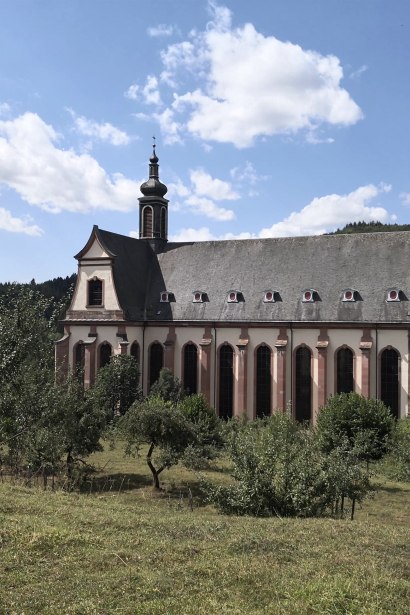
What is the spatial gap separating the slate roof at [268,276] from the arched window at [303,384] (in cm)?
276

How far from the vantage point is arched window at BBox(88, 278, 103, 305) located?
49.4 metres

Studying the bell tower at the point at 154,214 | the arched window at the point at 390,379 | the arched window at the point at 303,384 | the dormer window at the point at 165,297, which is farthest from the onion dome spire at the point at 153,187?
the arched window at the point at 390,379

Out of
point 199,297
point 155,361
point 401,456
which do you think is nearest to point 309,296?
point 199,297

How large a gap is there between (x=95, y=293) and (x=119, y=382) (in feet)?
28.4

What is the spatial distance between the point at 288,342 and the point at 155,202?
1854 centimetres

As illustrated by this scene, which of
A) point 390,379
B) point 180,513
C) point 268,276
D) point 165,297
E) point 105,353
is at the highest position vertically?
point 268,276

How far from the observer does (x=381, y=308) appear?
4200cm

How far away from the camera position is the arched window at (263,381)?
4516cm

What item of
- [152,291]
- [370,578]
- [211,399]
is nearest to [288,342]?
[211,399]

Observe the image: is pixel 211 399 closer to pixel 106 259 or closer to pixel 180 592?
pixel 106 259

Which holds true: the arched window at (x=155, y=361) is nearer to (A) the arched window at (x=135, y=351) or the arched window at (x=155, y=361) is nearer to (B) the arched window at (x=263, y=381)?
(A) the arched window at (x=135, y=351)

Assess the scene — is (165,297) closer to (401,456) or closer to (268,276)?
(268,276)

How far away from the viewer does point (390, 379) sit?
41.6 metres

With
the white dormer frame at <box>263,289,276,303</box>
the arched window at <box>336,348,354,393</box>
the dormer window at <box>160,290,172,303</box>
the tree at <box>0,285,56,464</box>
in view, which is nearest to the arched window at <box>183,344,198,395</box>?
the dormer window at <box>160,290,172,303</box>
